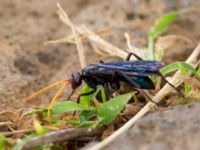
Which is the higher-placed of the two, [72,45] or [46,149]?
[72,45]

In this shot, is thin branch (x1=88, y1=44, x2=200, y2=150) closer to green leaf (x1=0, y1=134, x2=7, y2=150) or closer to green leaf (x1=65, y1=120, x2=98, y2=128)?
green leaf (x1=65, y1=120, x2=98, y2=128)

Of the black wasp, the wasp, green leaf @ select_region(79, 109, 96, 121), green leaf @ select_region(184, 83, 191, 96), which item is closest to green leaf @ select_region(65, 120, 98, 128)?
green leaf @ select_region(79, 109, 96, 121)

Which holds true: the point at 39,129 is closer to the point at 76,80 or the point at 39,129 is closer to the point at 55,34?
the point at 76,80

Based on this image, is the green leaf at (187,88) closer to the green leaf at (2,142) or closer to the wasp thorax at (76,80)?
the wasp thorax at (76,80)

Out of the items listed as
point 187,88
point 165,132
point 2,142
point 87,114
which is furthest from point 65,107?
point 187,88

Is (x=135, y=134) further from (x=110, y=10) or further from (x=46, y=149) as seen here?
(x=110, y=10)

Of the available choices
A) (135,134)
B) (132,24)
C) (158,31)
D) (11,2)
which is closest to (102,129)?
(135,134)

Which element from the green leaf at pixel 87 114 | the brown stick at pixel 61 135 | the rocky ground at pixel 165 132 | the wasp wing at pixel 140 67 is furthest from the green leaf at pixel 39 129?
the wasp wing at pixel 140 67
